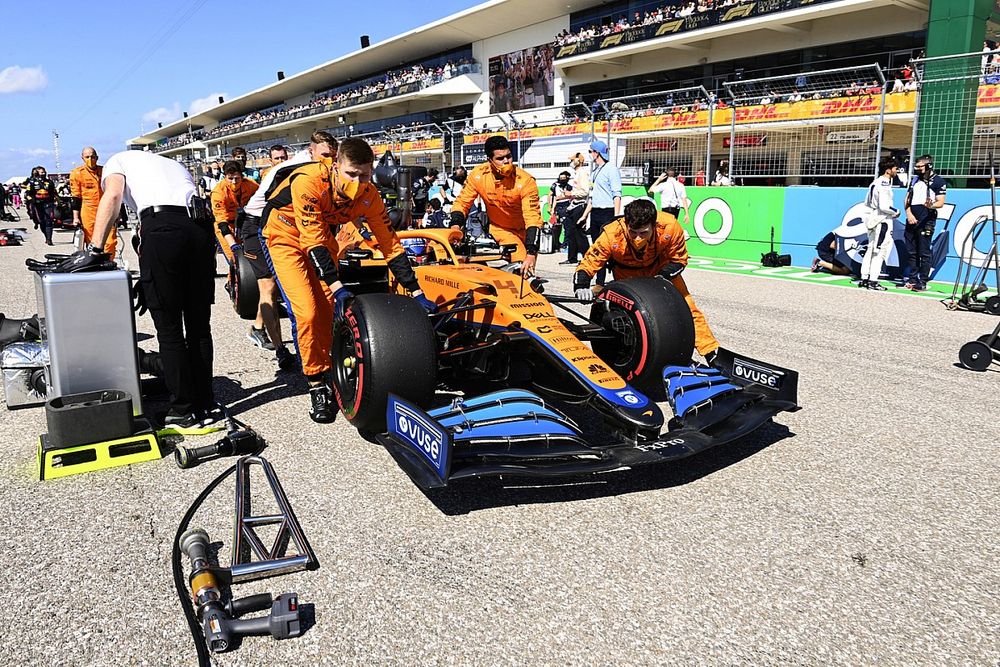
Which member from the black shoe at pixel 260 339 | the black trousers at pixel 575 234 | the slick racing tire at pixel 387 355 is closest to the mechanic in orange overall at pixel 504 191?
the black shoe at pixel 260 339

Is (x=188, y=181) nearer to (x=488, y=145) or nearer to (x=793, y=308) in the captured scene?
(x=488, y=145)

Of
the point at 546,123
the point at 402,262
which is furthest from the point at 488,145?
the point at 546,123

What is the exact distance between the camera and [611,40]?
31094mm

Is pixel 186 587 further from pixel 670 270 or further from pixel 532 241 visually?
pixel 532 241

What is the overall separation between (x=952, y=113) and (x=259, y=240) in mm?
9956

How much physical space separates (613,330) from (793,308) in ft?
14.3

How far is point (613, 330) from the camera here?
450 cm

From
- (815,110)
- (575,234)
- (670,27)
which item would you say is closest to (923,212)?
(575,234)

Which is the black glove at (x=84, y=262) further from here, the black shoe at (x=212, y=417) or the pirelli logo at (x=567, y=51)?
the pirelli logo at (x=567, y=51)

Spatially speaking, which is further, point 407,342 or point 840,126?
point 840,126

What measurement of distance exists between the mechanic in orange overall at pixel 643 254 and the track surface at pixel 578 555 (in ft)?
2.96

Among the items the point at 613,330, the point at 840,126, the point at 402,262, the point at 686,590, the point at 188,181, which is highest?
the point at 840,126

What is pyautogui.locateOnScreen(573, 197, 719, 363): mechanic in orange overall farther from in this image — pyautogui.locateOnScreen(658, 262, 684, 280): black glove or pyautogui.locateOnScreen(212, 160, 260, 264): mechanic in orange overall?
pyautogui.locateOnScreen(212, 160, 260, 264): mechanic in orange overall

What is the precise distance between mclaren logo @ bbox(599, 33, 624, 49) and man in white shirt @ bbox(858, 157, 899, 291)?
23176mm
